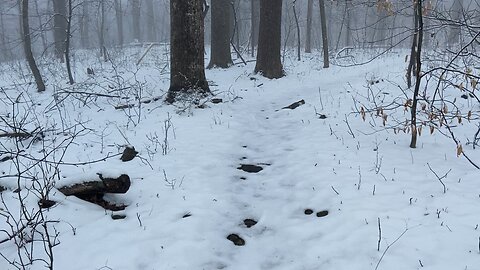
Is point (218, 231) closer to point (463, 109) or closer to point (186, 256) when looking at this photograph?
point (186, 256)

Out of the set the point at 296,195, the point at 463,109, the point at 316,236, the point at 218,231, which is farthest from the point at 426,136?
the point at 218,231

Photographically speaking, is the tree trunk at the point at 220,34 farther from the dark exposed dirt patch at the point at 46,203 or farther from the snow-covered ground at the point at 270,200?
the dark exposed dirt patch at the point at 46,203

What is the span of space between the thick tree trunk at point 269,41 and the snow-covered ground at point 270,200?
17.8ft

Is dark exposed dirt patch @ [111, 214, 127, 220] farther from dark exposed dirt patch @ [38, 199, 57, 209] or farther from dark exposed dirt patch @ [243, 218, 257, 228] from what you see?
dark exposed dirt patch @ [243, 218, 257, 228]

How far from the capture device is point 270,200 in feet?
15.6

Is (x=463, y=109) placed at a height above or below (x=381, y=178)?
above

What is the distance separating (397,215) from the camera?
12.9 ft

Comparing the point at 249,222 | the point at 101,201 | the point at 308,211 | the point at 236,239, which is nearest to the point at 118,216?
the point at 101,201

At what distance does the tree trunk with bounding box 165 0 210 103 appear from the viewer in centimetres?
878

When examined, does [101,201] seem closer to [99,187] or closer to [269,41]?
[99,187]

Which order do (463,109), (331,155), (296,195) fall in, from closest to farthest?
(296,195) < (331,155) < (463,109)

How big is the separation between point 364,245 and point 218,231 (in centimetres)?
145

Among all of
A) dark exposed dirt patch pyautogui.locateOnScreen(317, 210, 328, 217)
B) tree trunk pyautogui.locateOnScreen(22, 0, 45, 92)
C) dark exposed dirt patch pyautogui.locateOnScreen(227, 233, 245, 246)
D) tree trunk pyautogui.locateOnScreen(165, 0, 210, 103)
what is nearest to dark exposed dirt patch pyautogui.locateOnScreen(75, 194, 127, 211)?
dark exposed dirt patch pyautogui.locateOnScreen(227, 233, 245, 246)

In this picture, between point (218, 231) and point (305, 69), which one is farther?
A: point (305, 69)
